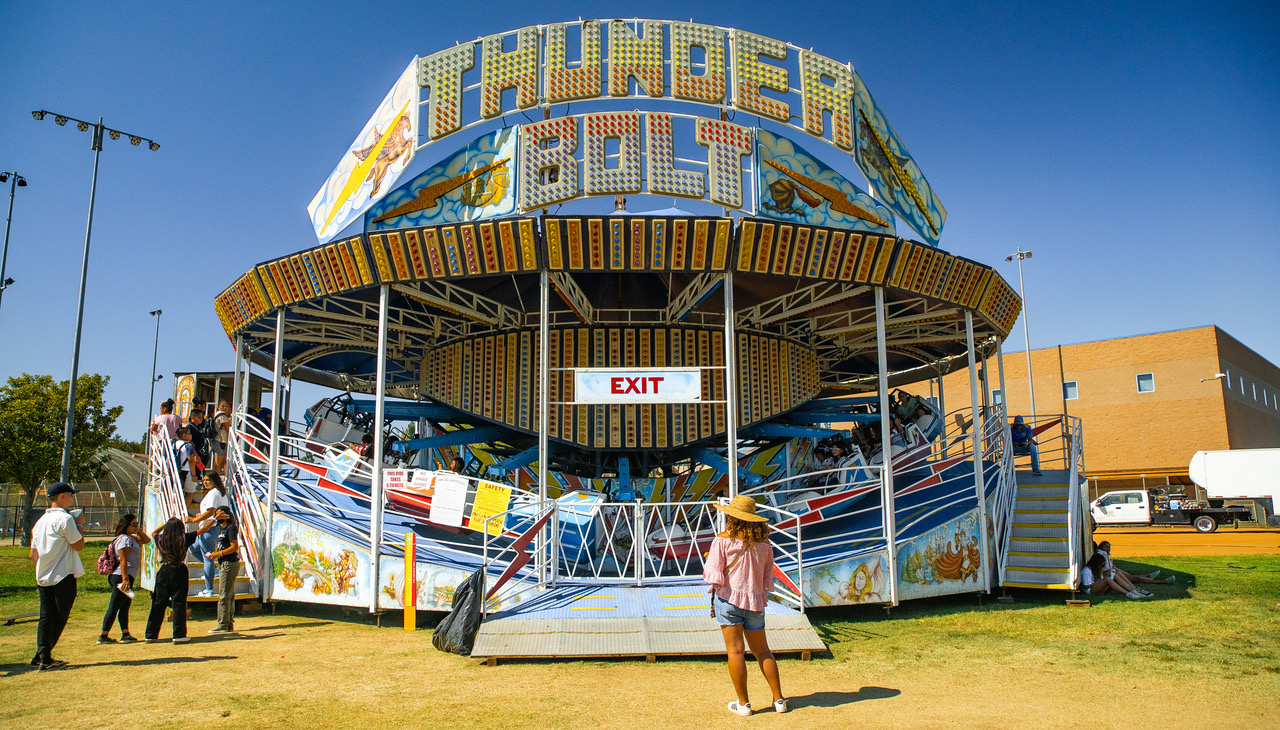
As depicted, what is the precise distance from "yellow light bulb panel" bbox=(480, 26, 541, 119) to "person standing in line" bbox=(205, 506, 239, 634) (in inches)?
259

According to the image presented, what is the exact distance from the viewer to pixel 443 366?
1574 cm

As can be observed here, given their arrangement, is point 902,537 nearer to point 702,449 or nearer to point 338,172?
point 702,449

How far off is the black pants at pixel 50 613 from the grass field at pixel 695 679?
240mm

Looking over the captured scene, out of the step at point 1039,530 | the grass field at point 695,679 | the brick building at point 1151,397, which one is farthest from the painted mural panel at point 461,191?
the brick building at point 1151,397

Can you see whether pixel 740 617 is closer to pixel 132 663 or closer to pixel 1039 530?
pixel 132 663

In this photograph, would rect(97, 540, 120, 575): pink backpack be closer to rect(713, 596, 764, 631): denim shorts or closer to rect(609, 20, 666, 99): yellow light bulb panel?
rect(713, 596, 764, 631): denim shorts

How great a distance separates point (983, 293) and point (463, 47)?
8.96m

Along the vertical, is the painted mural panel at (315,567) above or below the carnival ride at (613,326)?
below

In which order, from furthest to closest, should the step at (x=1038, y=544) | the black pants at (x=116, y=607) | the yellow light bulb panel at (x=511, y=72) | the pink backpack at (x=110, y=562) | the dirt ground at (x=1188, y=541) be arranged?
the dirt ground at (x=1188, y=541) < the step at (x=1038, y=544) < the yellow light bulb panel at (x=511, y=72) < the pink backpack at (x=110, y=562) < the black pants at (x=116, y=607)

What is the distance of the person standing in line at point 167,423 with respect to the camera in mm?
12956

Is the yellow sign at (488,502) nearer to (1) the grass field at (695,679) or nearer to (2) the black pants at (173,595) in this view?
(1) the grass field at (695,679)

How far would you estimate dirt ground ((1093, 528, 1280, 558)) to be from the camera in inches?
805

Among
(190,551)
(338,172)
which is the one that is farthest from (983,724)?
(338,172)

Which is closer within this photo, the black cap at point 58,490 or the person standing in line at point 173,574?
the black cap at point 58,490
